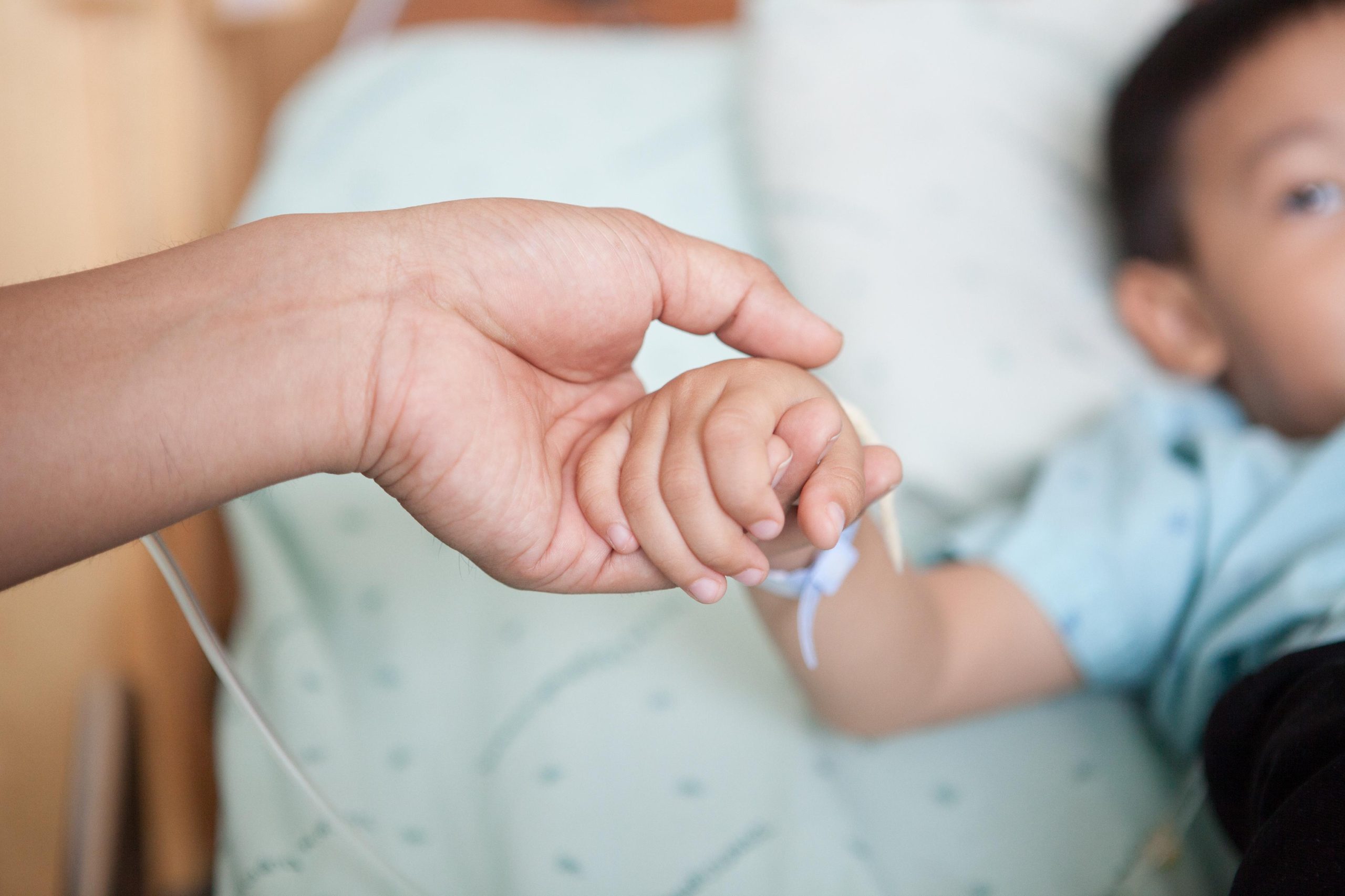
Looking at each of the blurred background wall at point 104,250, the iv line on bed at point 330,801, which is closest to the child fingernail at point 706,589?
the iv line on bed at point 330,801

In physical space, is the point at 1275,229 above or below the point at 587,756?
above

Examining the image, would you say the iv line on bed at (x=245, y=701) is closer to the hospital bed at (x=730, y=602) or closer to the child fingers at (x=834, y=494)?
the hospital bed at (x=730, y=602)

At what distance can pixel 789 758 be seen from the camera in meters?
0.70

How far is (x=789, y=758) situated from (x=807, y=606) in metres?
0.23

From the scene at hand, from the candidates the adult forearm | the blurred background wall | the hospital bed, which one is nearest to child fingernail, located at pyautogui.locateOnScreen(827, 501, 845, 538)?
the adult forearm

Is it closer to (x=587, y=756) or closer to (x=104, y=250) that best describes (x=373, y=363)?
(x=587, y=756)

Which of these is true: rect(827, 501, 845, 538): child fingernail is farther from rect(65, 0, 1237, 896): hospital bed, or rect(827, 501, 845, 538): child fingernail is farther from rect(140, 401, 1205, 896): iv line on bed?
rect(65, 0, 1237, 896): hospital bed

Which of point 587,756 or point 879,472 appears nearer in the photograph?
point 879,472

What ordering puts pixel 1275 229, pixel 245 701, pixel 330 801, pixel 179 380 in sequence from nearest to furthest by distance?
pixel 179 380 < pixel 245 701 < pixel 330 801 < pixel 1275 229

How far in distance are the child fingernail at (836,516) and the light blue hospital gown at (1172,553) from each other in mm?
389

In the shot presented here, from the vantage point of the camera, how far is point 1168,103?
3.32 feet

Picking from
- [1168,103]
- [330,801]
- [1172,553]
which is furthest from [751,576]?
[1168,103]

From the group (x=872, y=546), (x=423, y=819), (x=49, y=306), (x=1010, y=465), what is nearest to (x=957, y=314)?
(x=1010, y=465)

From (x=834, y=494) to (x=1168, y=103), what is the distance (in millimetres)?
838
